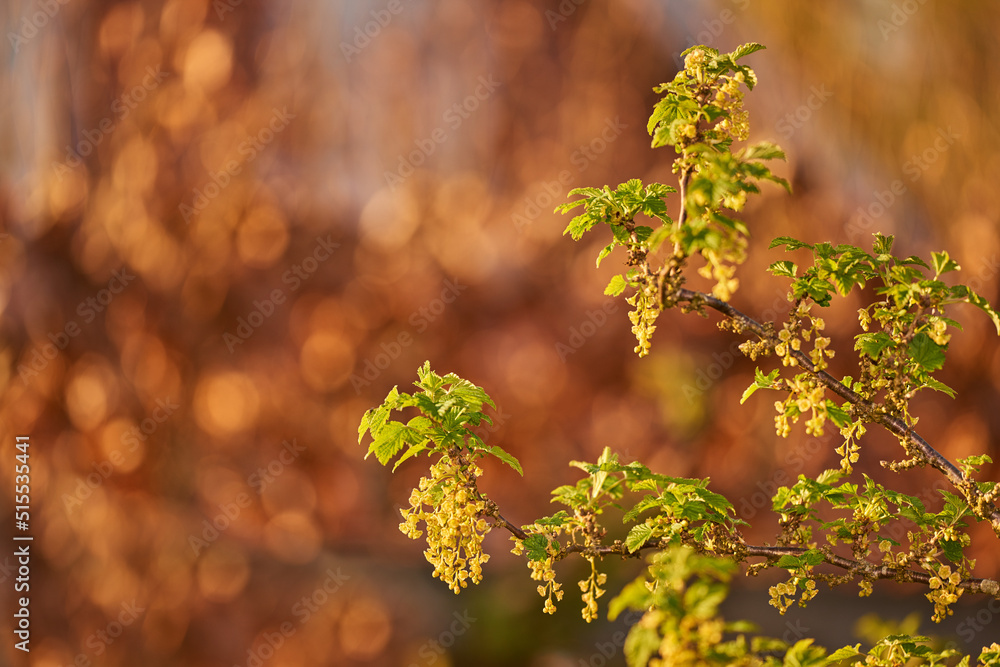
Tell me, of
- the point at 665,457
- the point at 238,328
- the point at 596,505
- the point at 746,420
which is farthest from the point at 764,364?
the point at 238,328

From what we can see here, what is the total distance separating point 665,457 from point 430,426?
1859mm

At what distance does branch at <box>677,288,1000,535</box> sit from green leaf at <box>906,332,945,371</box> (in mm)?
93

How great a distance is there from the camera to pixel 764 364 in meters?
2.73

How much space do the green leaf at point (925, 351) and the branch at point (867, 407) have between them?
93 millimetres

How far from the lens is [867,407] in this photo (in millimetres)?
1075

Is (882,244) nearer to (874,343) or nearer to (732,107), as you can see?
(874,343)

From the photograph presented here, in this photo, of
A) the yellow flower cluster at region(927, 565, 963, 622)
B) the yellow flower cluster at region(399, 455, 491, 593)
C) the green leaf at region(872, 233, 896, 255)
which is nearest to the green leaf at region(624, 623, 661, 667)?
the yellow flower cluster at region(399, 455, 491, 593)

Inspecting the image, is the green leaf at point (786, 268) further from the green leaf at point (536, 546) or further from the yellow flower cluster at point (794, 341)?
the green leaf at point (536, 546)

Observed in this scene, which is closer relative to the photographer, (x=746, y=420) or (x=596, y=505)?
(x=596, y=505)

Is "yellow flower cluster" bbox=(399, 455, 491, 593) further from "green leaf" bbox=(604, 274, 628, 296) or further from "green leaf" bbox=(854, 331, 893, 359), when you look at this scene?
"green leaf" bbox=(854, 331, 893, 359)

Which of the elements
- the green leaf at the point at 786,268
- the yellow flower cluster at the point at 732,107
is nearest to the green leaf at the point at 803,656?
the green leaf at the point at 786,268

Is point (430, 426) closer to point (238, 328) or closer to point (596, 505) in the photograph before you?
point (596, 505)

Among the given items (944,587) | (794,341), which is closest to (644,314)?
(794,341)

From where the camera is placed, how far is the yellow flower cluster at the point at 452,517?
1089 millimetres
